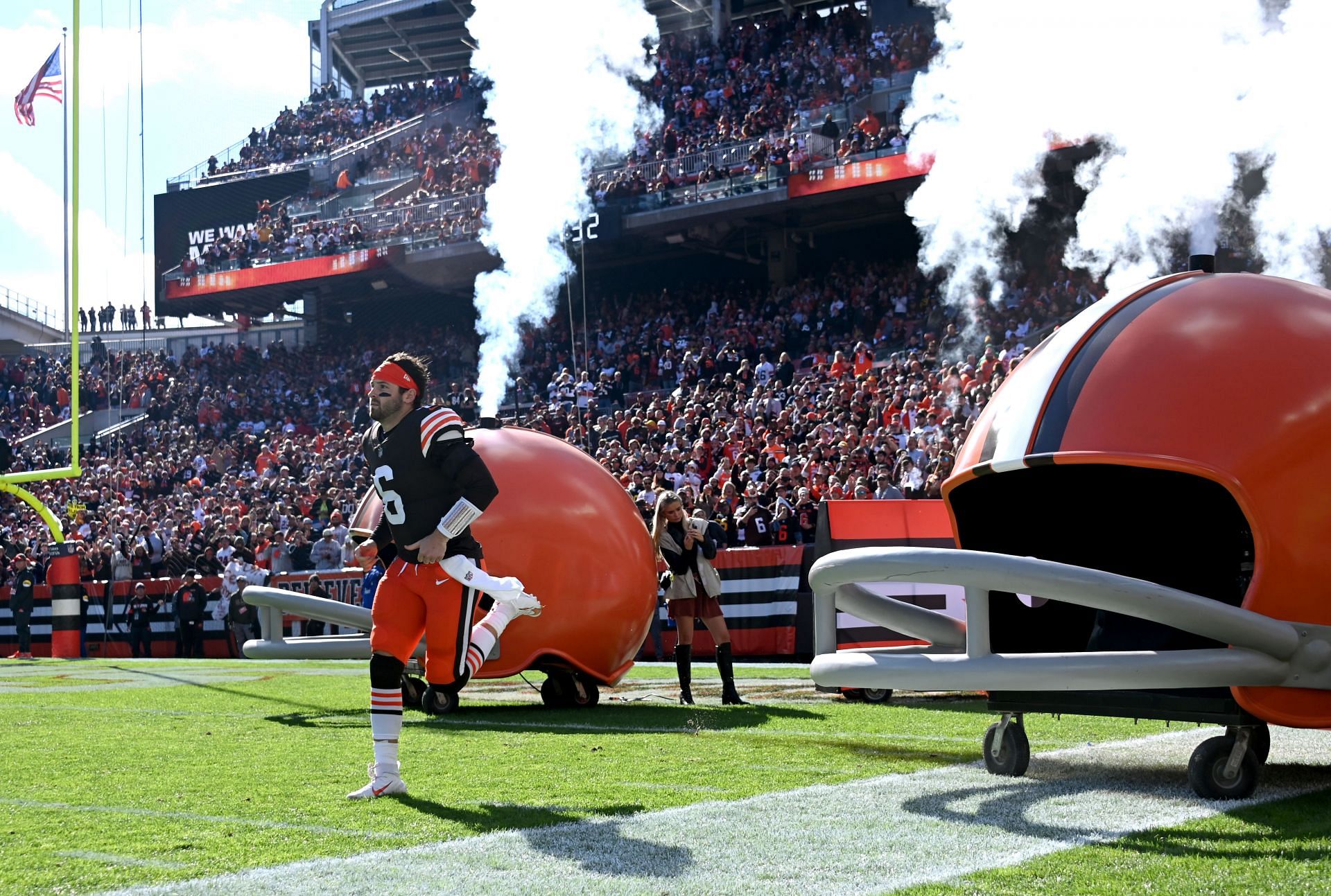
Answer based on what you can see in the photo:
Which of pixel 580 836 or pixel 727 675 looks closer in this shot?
pixel 580 836

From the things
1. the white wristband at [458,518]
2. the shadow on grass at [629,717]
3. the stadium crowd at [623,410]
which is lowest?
the shadow on grass at [629,717]

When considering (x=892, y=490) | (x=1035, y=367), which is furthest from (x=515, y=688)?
(x=1035, y=367)

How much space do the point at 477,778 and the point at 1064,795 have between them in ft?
8.26

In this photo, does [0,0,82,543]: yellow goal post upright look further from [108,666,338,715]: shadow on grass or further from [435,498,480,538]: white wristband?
[435,498,480,538]: white wristband

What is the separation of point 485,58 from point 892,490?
103 ft

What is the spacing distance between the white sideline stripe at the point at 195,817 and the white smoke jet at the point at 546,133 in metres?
26.1

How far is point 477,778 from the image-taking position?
252 inches

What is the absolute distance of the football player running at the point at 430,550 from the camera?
20.5 feet

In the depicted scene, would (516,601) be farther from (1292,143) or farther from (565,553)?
(1292,143)

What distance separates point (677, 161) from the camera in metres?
32.9

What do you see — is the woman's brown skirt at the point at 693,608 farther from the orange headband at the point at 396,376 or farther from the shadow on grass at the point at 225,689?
the orange headband at the point at 396,376

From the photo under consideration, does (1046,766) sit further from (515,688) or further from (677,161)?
(677,161)

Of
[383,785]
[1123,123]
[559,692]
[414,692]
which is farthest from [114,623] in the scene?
[383,785]

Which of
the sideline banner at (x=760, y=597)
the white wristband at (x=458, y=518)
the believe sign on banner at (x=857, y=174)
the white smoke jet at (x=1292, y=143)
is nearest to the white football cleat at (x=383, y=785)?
the white wristband at (x=458, y=518)
